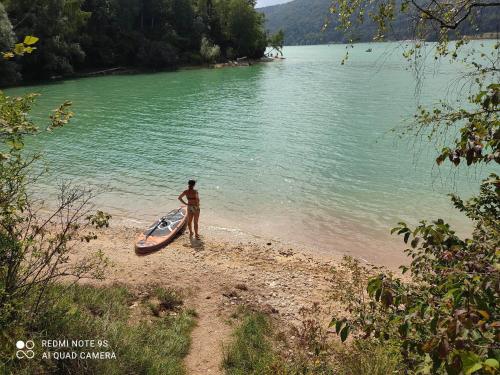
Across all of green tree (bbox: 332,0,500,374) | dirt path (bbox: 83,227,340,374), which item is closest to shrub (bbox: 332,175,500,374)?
green tree (bbox: 332,0,500,374)

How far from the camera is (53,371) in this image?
5.15 metres

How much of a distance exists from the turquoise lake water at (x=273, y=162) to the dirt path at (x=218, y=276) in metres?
1.53

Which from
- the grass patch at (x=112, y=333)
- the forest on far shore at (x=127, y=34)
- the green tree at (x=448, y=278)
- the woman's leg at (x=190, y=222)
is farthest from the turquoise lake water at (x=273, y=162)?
the forest on far shore at (x=127, y=34)

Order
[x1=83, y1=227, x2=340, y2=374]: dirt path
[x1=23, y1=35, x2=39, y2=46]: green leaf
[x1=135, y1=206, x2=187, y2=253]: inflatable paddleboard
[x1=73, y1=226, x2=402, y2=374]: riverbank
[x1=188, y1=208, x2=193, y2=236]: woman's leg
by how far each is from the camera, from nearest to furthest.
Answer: [x1=23, y1=35, x2=39, y2=46]: green leaf, [x1=83, y1=227, x2=340, y2=374]: dirt path, [x1=73, y1=226, x2=402, y2=374]: riverbank, [x1=135, y1=206, x2=187, y2=253]: inflatable paddleboard, [x1=188, y1=208, x2=193, y2=236]: woman's leg

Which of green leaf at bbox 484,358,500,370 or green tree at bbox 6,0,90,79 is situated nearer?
green leaf at bbox 484,358,500,370

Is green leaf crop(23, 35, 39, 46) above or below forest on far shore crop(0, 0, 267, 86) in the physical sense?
below

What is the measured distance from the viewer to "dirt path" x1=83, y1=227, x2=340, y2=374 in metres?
8.12

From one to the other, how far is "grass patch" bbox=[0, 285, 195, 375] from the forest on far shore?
143 feet

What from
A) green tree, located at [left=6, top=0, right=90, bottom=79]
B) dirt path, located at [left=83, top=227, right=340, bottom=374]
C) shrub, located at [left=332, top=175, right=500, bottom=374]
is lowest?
dirt path, located at [left=83, top=227, right=340, bottom=374]

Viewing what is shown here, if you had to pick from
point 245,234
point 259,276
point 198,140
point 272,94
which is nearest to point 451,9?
point 259,276

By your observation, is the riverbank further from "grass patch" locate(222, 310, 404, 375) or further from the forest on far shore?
the forest on far shore

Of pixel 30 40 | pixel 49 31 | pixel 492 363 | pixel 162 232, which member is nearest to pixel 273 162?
pixel 162 232

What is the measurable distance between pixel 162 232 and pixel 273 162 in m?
9.89

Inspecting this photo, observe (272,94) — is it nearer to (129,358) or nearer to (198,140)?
(198,140)
